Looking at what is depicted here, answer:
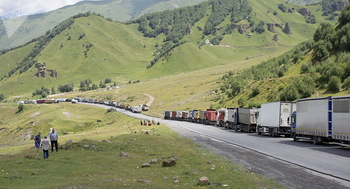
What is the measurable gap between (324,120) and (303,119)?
4.20 m

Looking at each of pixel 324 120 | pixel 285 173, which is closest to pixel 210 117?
pixel 324 120

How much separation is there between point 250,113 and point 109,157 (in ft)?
90.8

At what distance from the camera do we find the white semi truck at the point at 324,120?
25.4 m

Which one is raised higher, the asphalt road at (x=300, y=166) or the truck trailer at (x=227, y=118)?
the truck trailer at (x=227, y=118)

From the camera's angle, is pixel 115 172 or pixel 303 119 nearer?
pixel 115 172

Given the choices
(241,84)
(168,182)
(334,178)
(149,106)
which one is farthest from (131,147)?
(149,106)

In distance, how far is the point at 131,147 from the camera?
28.7 meters

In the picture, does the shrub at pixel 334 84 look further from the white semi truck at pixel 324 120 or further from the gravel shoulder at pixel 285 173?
the gravel shoulder at pixel 285 173

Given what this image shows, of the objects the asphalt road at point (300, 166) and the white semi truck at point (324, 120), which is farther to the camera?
the white semi truck at point (324, 120)

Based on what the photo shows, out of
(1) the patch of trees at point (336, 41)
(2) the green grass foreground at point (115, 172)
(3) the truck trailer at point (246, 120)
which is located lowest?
(2) the green grass foreground at point (115, 172)

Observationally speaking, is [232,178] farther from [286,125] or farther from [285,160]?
[286,125]

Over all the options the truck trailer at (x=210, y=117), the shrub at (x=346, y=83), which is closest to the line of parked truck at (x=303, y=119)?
the truck trailer at (x=210, y=117)

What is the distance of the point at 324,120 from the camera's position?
28062 millimetres

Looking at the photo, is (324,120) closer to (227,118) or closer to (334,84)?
(227,118)
